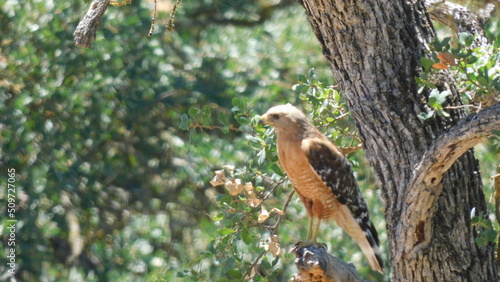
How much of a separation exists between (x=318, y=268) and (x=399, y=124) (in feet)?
2.30

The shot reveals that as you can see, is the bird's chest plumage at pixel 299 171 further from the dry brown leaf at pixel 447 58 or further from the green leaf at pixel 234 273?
the dry brown leaf at pixel 447 58

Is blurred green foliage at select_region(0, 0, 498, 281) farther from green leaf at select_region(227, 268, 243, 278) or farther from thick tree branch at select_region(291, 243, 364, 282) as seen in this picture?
thick tree branch at select_region(291, 243, 364, 282)

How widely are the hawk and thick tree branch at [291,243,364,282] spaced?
790 mm

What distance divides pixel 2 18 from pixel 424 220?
4.02 meters

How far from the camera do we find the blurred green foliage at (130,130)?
609 cm

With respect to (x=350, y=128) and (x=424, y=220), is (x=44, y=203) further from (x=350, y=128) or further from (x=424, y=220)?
(x=424, y=220)

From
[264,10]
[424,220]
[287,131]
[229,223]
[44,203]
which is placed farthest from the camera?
[264,10]

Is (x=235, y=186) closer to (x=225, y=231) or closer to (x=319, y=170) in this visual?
(x=225, y=231)

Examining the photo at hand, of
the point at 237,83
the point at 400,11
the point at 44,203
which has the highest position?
the point at 400,11

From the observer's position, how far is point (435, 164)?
3.17 m

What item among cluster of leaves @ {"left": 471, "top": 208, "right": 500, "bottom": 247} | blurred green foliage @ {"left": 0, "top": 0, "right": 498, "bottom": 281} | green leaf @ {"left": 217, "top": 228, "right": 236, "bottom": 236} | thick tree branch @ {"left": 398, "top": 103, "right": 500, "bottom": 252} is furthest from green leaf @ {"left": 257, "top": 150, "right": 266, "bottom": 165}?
blurred green foliage @ {"left": 0, "top": 0, "right": 498, "bottom": 281}

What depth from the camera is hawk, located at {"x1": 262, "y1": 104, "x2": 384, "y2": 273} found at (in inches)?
173

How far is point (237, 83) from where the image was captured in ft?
21.6

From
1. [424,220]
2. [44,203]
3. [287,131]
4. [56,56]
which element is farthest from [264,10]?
[424,220]
